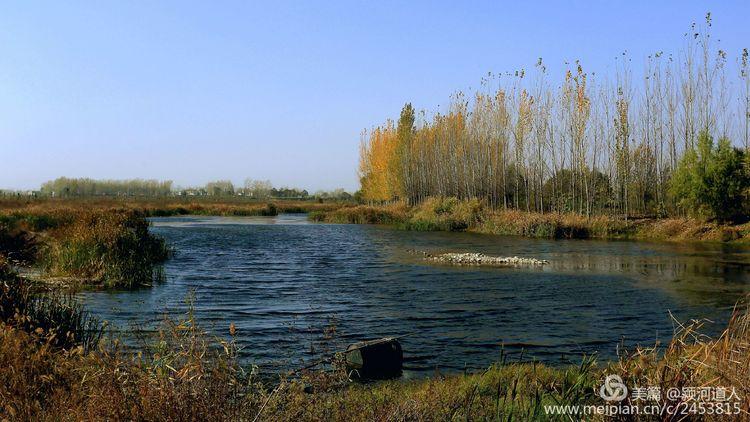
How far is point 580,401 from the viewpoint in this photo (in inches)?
219

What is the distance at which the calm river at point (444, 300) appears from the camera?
10688 millimetres

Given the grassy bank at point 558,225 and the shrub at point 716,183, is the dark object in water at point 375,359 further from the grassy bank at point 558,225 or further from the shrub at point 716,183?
the shrub at point 716,183

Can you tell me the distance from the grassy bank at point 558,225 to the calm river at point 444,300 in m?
5.27

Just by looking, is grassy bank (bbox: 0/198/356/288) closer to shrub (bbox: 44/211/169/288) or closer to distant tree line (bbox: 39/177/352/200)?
shrub (bbox: 44/211/169/288)

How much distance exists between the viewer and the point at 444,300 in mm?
15508

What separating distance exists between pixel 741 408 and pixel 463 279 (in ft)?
48.4

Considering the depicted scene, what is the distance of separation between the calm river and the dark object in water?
1.49 feet

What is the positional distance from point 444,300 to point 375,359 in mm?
7185

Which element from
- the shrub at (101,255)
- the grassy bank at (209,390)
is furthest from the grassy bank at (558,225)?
the grassy bank at (209,390)

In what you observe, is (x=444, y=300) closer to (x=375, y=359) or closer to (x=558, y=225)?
(x=375, y=359)

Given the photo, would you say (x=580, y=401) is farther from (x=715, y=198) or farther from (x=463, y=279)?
(x=715, y=198)

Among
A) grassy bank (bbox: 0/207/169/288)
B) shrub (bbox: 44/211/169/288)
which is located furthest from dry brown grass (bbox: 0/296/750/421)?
shrub (bbox: 44/211/169/288)

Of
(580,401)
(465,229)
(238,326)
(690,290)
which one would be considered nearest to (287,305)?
(238,326)

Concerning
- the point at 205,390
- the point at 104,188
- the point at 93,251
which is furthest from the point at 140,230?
the point at 104,188
